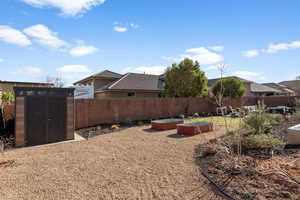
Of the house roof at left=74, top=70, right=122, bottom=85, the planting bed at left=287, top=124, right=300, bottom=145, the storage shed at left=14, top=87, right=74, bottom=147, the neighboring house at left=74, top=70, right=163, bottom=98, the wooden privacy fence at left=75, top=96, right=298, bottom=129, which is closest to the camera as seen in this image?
the planting bed at left=287, top=124, right=300, bottom=145

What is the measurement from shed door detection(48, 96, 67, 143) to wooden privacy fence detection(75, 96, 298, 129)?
7.72ft

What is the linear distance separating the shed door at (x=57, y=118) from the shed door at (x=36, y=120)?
182mm

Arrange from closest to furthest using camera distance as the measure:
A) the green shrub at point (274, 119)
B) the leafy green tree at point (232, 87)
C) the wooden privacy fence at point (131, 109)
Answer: the green shrub at point (274, 119) → the wooden privacy fence at point (131, 109) → the leafy green tree at point (232, 87)

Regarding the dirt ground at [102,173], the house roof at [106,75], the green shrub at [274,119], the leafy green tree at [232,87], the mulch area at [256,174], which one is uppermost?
the house roof at [106,75]

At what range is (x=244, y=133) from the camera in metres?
6.41

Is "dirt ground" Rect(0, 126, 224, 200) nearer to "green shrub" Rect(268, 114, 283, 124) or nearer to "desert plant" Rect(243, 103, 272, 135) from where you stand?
"desert plant" Rect(243, 103, 272, 135)

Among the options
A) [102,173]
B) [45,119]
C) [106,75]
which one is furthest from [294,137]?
[106,75]

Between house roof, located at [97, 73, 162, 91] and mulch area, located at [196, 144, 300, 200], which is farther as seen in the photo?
house roof, located at [97, 73, 162, 91]

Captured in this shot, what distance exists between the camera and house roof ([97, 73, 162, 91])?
17844 mm

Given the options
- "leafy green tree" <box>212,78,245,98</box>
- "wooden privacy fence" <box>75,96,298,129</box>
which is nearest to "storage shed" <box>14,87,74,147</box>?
"wooden privacy fence" <box>75,96,298,129</box>

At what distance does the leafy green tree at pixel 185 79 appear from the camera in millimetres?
16692

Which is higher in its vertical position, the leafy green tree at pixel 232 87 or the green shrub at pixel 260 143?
the leafy green tree at pixel 232 87

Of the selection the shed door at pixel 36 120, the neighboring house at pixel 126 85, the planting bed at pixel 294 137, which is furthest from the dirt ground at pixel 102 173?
the neighboring house at pixel 126 85

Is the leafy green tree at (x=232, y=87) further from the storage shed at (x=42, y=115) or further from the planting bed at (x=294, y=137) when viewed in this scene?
the storage shed at (x=42, y=115)
